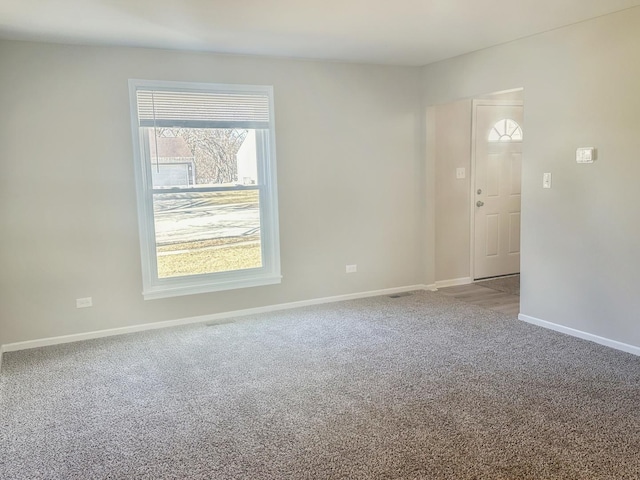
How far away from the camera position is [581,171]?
383cm

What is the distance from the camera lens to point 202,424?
275 centimetres

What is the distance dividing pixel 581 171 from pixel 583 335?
127 centimetres

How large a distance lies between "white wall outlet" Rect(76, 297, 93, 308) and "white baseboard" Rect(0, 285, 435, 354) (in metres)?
0.24

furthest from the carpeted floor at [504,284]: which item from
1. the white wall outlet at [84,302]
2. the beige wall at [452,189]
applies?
the white wall outlet at [84,302]

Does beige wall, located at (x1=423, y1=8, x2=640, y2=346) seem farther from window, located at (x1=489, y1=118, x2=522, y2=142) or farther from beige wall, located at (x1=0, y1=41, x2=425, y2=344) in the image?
window, located at (x1=489, y1=118, x2=522, y2=142)

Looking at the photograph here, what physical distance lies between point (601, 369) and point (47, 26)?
4.41 metres

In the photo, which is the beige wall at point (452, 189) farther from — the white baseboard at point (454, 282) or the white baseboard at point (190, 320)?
the white baseboard at point (190, 320)

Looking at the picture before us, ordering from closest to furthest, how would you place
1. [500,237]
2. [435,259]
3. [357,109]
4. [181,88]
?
1. [181,88]
2. [357,109]
3. [435,259]
4. [500,237]

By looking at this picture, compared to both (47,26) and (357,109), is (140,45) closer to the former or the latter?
(47,26)

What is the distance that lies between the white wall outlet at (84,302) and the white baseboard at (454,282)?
142 inches

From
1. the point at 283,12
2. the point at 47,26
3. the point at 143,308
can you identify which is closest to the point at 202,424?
the point at 143,308

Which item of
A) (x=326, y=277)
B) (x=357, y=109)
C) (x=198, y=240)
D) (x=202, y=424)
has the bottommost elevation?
(x=202, y=424)

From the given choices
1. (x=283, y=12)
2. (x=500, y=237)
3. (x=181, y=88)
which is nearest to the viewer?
(x=283, y=12)

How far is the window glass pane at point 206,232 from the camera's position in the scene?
4.51 meters
